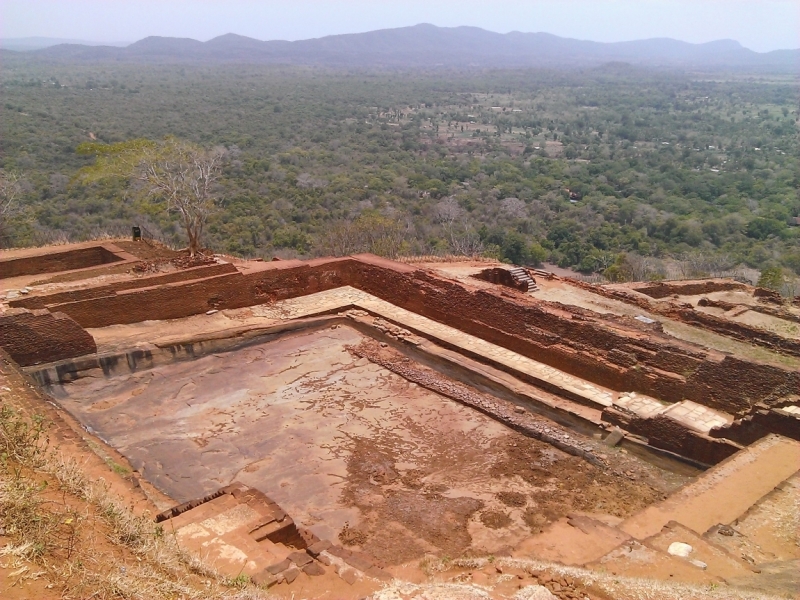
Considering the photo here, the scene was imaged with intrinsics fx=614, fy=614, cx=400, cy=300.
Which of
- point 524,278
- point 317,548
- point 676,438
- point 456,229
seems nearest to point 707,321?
point 524,278

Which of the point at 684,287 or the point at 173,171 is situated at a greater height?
the point at 173,171

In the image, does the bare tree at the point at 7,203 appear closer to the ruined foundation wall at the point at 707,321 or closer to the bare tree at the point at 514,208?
the ruined foundation wall at the point at 707,321

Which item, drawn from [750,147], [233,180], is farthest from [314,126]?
[750,147]

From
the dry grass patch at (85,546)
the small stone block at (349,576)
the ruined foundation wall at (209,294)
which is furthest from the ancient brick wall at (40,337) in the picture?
the small stone block at (349,576)

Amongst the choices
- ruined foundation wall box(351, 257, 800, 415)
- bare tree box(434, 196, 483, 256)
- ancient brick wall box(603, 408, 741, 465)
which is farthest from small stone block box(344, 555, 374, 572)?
bare tree box(434, 196, 483, 256)

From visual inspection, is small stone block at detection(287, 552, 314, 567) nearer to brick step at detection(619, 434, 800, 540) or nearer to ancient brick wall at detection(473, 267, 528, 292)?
brick step at detection(619, 434, 800, 540)

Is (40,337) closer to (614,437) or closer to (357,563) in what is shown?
(357,563)
